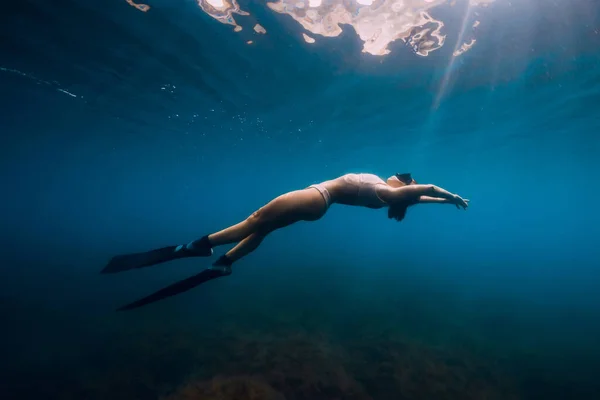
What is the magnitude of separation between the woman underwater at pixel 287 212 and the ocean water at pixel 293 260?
3538 mm

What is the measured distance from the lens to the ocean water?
25.5 ft

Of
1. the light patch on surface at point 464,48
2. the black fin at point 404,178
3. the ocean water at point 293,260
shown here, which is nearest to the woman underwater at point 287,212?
the black fin at point 404,178

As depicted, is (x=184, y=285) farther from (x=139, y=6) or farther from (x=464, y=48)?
(x=464, y=48)

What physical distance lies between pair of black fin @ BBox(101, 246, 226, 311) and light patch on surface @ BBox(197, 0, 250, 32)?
8.26 m

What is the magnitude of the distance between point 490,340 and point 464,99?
1226cm

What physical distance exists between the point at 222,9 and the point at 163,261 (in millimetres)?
8743

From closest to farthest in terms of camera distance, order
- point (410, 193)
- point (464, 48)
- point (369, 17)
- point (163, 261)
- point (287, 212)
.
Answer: point (287, 212) < point (410, 193) < point (163, 261) < point (369, 17) < point (464, 48)

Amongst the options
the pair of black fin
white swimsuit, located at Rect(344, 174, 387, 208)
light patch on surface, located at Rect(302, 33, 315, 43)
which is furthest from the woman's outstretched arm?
light patch on surface, located at Rect(302, 33, 315, 43)

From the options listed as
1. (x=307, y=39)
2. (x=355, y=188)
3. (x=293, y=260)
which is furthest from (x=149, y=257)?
(x=293, y=260)

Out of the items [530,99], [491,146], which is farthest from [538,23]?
[491,146]

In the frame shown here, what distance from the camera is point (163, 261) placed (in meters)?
4.67

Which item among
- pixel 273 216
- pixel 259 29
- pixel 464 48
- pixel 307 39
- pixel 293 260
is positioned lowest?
pixel 293 260

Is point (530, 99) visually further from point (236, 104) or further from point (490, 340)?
point (236, 104)

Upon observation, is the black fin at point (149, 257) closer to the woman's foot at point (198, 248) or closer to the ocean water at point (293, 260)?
the woman's foot at point (198, 248)
